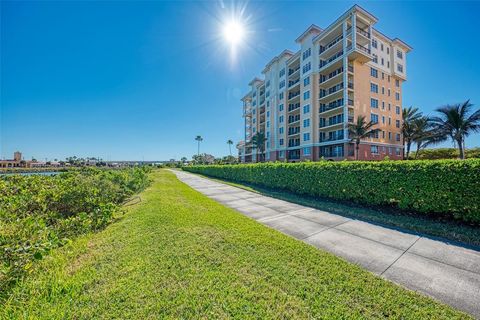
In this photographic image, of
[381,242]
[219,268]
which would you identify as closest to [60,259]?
[219,268]

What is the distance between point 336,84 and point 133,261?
34458mm

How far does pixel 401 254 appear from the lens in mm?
3900

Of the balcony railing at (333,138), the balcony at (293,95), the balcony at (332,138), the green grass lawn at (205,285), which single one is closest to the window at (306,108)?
the balcony at (293,95)

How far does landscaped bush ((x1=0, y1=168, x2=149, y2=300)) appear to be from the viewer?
2650 mm

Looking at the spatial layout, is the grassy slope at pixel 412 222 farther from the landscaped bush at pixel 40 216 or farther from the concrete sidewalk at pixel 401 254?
the landscaped bush at pixel 40 216

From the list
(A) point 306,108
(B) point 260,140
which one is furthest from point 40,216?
(B) point 260,140

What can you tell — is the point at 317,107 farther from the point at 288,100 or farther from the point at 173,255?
the point at 173,255

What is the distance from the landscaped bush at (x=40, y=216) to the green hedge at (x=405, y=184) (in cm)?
913

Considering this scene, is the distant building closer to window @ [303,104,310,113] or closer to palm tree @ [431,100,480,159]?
window @ [303,104,310,113]

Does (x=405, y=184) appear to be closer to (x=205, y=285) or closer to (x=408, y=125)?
(x=205, y=285)

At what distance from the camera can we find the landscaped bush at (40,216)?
2650mm

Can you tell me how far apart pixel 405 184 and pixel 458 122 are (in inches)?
1114

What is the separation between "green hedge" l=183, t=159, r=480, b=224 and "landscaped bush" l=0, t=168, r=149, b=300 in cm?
913

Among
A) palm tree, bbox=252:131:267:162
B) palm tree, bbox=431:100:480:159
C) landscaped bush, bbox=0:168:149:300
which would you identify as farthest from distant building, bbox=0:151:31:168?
Result: palm tree, bbox=431:100:480:159
